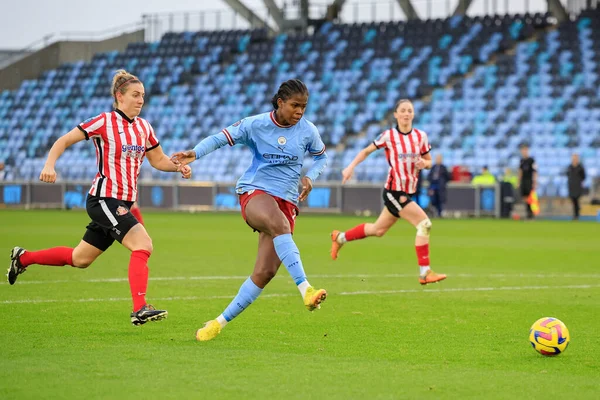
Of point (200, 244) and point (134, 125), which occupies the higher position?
point (134, 125)

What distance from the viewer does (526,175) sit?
2834 centimetres

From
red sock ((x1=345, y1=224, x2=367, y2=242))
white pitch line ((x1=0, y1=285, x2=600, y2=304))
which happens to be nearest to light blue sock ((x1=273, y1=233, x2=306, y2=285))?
white pitch line ((x1=0, y1=285, x2=600, y2=304))

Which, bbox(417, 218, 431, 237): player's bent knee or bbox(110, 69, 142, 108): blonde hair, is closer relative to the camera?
bbox(110, 69, 142, 108): blonde hair

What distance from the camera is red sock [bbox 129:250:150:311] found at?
308 inches

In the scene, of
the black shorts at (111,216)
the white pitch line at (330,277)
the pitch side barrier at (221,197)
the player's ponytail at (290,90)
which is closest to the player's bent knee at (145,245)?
the black shorts at (111,216)

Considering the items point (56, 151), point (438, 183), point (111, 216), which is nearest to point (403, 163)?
point (111, 216)

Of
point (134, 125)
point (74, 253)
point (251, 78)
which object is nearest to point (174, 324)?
point (74, 253)

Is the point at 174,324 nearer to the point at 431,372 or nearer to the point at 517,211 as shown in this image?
the point at 431,372

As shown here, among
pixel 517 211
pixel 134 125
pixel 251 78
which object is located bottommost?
pixel 517 211

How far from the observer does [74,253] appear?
28.9ft

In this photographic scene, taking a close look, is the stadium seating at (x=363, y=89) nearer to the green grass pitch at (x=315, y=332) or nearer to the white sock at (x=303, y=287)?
the green grass pitch at (x=315, y=332)

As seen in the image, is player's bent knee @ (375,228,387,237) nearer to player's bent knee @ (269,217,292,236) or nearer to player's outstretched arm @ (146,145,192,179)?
player's outstretched arm @ (146,145,192,179)

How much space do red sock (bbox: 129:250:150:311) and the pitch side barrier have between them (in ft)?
75.8

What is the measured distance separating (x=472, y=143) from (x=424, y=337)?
26.5 metres
